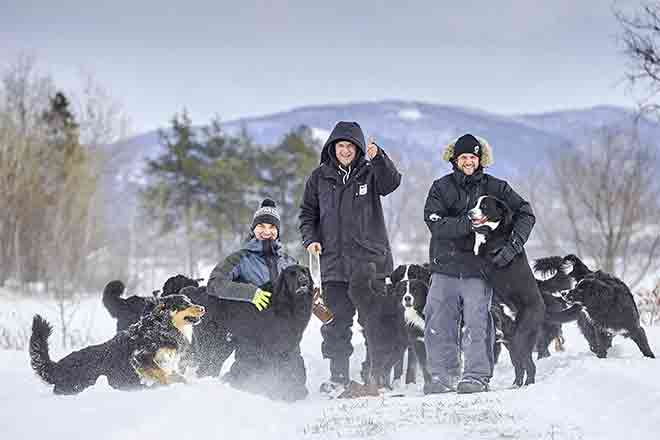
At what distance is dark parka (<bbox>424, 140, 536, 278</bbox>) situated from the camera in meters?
5.68

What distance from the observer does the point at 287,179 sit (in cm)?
3684

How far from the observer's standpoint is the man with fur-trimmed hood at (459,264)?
5672 mm

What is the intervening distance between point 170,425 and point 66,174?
68.7 ft

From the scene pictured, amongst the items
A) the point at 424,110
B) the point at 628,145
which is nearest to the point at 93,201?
the point at 628,145

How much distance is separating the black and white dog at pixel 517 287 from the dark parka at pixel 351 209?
3.81ft

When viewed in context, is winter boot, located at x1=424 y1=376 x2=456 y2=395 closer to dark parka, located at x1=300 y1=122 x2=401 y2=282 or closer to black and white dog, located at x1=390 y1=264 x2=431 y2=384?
black and white dog, located at x1=390 y1=264 x2=431 y2=384

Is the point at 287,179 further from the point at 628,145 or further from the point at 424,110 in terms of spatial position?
the point at 424,110

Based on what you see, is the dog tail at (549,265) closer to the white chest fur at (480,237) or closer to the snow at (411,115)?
the white chest fur at (480,237)

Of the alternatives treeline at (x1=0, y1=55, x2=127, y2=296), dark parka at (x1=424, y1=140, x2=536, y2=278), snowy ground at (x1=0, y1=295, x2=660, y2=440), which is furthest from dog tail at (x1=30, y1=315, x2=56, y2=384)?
treeline at (x1=0, y1=55, x2=127, y2=296)

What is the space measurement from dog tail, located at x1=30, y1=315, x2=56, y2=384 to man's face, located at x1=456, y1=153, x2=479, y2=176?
145 inches

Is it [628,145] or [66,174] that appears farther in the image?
[66,174]

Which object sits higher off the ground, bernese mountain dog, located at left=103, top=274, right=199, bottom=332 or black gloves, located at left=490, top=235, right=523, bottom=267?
black gloves, located at left=490, top=235, right=523, bottom=267

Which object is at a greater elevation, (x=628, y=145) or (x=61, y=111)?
(x=61, y=111)

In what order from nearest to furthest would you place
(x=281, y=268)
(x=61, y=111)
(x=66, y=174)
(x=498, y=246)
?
1. (x=498, y=246)
2. (x=281, y=268)
3. (x=66, y=174)
4. (x=61, y=111)
